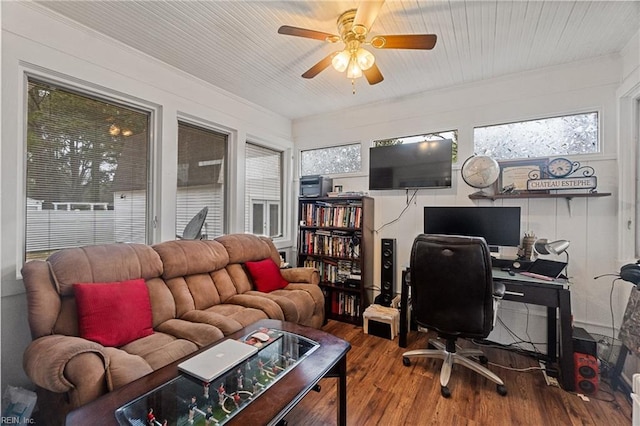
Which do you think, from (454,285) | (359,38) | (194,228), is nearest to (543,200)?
(454,285)

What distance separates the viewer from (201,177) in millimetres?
3096

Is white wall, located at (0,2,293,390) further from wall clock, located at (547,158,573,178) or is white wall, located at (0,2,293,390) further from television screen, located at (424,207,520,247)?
wall clock, located at (547,158,573,178)

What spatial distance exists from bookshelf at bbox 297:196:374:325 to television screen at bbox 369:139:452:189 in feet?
1.13

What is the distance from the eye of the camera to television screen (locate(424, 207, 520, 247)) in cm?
251

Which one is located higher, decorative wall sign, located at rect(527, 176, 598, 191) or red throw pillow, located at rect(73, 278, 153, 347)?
decorative wall sign, located at rect(527, 176, 598, 191)

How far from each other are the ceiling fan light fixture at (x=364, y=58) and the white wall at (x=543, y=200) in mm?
1547

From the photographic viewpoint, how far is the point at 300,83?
2.98m

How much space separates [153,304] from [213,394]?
3.90 feet

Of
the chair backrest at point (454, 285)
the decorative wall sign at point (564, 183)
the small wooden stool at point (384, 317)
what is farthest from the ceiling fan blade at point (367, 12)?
the small wooden stool at point (384, 317)

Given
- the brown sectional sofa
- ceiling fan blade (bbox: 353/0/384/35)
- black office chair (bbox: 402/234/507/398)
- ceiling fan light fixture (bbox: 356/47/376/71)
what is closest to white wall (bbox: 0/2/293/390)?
the brown sectional sofa

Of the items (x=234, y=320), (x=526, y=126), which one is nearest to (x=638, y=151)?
(x=526, y=126)

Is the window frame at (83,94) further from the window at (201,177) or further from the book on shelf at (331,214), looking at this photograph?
the book on shelf at (331,214)

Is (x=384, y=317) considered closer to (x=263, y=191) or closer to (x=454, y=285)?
(x=454, y=285)

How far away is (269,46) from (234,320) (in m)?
2.20
